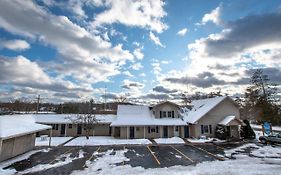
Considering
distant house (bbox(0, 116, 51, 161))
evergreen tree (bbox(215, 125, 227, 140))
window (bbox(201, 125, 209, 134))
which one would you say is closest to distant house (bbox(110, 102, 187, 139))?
window (bbox(201, 125, 209, 134))

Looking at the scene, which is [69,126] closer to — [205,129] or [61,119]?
[61,119]

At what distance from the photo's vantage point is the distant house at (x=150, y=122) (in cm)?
3191

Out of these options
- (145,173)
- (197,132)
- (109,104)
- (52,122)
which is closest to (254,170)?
(145,173)

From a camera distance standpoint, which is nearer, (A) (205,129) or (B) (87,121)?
(A) (205,129)

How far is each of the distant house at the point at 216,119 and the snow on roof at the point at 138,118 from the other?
2.35 metres

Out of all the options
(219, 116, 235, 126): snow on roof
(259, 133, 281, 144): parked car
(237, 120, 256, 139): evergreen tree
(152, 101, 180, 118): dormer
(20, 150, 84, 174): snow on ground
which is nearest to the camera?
(20, 150, 84, 174): snow on ground

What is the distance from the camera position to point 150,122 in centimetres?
3250

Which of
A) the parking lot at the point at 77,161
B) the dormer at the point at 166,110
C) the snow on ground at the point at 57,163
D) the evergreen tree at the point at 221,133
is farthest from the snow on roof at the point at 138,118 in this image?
the snow on ground at the point at 57,163

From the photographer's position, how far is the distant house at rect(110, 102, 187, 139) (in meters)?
31.9

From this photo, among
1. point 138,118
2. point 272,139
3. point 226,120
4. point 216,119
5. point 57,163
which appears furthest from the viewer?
point 138,118

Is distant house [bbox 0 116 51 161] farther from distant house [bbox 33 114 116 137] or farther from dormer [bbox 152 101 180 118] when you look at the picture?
dormer [bbox 152 101 180 118]

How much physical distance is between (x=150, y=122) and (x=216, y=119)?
1115 centimetres

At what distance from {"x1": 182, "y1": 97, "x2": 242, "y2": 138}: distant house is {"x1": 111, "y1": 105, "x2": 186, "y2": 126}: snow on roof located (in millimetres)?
2347

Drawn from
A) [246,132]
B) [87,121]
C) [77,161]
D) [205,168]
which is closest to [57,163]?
[77,161]
